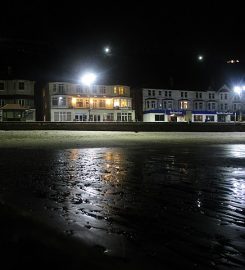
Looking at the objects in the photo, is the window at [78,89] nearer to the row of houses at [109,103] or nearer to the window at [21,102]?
the row of houses at [109,103]

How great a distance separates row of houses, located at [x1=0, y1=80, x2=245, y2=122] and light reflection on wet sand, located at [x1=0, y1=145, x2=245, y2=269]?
57211 millimetres

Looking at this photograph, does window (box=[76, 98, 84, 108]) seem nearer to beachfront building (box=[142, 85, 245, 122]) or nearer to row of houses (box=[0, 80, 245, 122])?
row of houses (box=[0, 80, 245, 122])

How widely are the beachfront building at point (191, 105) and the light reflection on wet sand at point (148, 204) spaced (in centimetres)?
7467

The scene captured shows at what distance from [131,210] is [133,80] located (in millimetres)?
86796

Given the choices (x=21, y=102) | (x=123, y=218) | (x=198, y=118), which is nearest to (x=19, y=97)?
(x=21, y=102)

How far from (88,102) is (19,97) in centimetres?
1389

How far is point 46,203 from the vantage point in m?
8.37

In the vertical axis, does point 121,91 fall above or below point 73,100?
above

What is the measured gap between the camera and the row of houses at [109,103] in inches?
3051

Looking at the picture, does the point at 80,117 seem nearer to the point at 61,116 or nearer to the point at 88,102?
the point at 88,102

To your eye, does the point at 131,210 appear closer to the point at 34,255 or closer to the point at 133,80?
the point at 34,255

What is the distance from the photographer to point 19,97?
77500mm

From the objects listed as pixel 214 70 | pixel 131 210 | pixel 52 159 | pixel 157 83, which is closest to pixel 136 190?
pixel 131 210

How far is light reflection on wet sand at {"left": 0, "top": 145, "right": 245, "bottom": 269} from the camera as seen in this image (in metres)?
5.51
